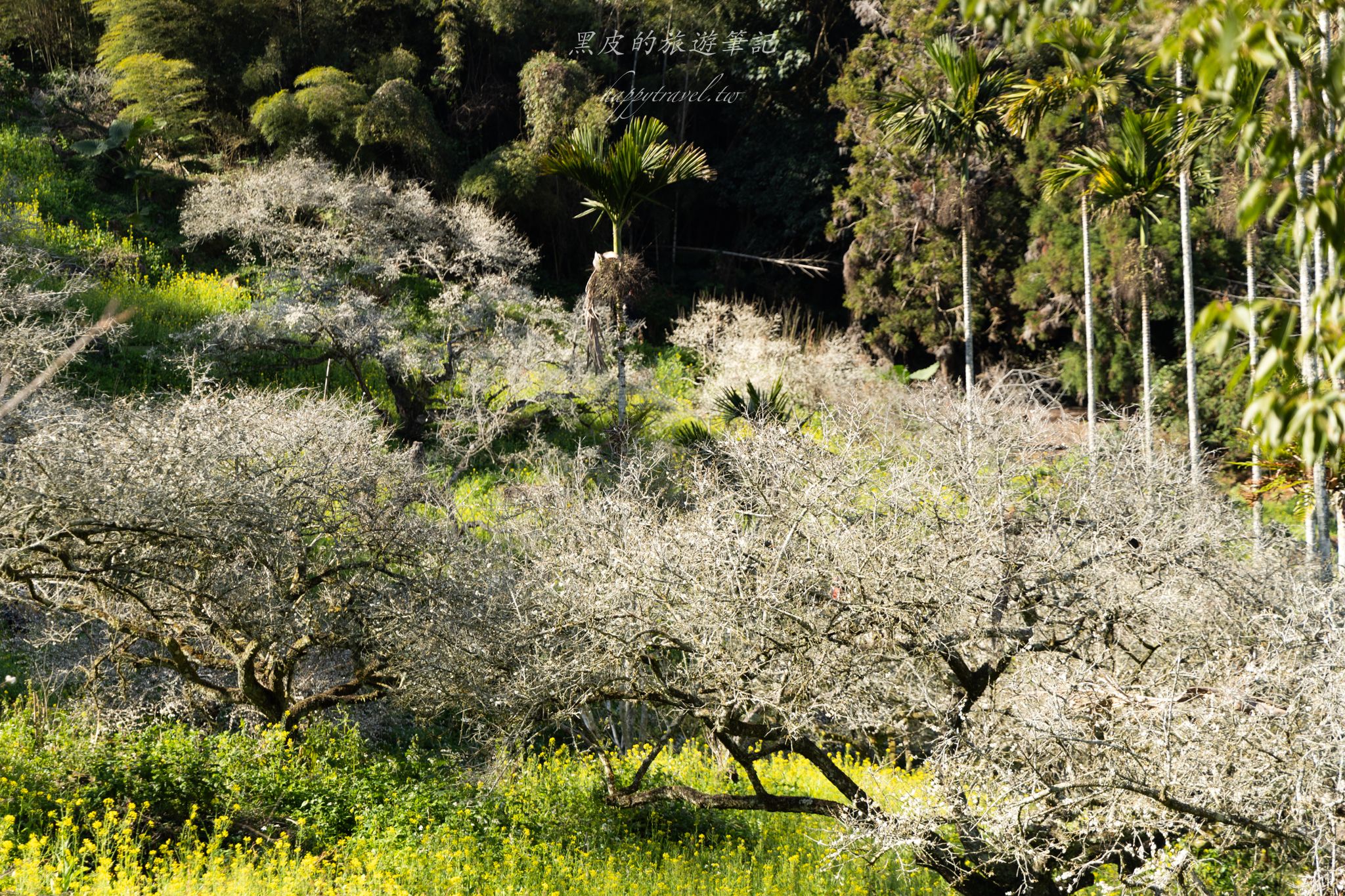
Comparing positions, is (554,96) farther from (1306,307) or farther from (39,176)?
(1306,307)

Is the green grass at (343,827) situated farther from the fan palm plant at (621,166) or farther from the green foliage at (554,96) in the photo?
the green foliage at (554,96)

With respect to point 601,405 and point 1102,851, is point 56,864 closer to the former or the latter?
point 1102,851

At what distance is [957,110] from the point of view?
15164mm

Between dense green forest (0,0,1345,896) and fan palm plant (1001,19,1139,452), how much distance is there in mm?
45

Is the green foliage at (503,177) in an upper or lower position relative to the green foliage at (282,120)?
lower

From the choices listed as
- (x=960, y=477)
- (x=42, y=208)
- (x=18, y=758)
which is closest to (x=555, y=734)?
(x=18, y=758)

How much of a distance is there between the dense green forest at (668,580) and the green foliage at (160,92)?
5.13m

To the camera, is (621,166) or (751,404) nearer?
(621,166)

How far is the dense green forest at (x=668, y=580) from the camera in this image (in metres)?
4.25

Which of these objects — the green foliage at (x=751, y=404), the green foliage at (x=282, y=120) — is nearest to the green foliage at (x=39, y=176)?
the green foliage at (x=282, y=120)

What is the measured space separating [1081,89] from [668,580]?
13.6 feet

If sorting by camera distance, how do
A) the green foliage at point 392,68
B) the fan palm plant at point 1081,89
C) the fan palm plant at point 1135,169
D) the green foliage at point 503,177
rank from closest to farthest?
the fan palm plant at point 1081,89 → the fan palm plant at point 1135,169 → the green foliage at point 503,177 → the green foliage at point 392,68

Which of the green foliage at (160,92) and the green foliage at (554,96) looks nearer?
the green foliage at (160,92)

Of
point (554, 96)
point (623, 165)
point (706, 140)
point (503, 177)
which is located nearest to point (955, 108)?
point (623, 165)
